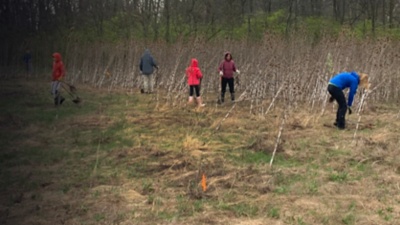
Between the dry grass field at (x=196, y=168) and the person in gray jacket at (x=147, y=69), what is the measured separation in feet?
15.1

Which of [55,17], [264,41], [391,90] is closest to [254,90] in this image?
[264,41]

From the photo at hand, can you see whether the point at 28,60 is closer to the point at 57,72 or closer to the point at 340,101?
the point at 57,72

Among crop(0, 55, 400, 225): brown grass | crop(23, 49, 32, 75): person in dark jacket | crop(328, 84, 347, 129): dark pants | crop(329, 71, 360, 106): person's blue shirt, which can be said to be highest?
crop(23, 49, 32, 75): person in dark jacket

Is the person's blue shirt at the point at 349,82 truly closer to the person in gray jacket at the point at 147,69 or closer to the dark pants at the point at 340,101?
the dark pants at the point at 340,101

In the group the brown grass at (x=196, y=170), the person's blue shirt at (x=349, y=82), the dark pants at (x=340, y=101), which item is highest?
the person's blue shirt at (x=349, y=82)

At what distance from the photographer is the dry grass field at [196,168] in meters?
4.95

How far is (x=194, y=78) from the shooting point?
12.9 m

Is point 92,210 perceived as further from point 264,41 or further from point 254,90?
point 264,41

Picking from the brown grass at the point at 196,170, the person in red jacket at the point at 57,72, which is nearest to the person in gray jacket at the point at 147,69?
the person in red jacket at the point at 57,72

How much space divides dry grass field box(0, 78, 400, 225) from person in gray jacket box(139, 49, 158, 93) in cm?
461

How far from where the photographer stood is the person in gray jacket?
625 inches

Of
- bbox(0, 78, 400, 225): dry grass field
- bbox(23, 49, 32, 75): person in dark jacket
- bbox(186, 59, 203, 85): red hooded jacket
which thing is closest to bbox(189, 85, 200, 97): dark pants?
bbox(186, 59, 203, 85): red hooded jacket

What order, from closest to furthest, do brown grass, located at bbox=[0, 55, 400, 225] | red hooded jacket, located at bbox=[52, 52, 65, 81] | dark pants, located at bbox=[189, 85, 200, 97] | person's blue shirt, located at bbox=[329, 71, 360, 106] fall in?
brown grass, located at bbox=[0, 55, 400, 225] → person's blue shirt, located at bbox=[329, 71, 360, 106] → red hooded jacket, located at bbox=[52, 52, 65, 81] → dark pants, located at bbox=[189, 85, 200, 97]

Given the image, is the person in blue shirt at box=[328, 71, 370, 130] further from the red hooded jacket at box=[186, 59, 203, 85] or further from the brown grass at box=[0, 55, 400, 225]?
the red hooded jacket at box=[186, 59, 203, 85]
